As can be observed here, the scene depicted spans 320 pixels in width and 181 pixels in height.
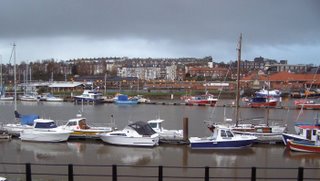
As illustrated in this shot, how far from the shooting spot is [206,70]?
192500mm

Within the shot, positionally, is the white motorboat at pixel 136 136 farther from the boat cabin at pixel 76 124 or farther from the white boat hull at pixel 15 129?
the white boat hull at pixel 15 129

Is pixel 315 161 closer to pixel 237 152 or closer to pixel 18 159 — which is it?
pixel 237 152

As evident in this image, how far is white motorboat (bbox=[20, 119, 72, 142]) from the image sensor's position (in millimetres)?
29531

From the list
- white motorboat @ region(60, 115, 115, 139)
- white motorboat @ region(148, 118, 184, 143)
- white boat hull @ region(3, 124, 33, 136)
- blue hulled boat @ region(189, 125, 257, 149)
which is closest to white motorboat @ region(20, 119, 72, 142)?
white motorboat @ region(60, 115, 115, 139)

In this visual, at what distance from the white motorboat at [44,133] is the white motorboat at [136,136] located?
3977mm

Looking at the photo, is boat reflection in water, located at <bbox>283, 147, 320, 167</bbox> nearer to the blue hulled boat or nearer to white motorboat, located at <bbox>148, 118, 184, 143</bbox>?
the blue hulled boat

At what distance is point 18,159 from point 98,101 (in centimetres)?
5887

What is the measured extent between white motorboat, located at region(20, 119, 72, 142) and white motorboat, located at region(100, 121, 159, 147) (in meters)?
3.98

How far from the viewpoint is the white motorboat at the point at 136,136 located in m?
27.3

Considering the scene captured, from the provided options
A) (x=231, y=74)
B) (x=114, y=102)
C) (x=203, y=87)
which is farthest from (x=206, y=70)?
(x=114, y=102)

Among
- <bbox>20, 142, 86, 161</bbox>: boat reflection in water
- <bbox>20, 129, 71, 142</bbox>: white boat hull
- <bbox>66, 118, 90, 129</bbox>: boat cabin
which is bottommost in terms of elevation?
<bbox>20, 142, 86, 161</bbox>: boat reflection in water

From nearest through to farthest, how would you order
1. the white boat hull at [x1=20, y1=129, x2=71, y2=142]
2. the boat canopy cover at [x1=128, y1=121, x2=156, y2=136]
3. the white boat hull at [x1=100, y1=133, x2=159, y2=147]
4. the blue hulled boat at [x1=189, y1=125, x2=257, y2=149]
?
1. the blue hulled boat at [x1=189, y1=125, x2=257, y2=149]
2. the white boat hull at [x1=100, y1=133, x2=159, y2=147]
3. the boat canopy cover at [x1=128, y1=121, x2=156, y2=136]
4. the white boat hull at [x1=20, y1=129, x2=71, y2=142]

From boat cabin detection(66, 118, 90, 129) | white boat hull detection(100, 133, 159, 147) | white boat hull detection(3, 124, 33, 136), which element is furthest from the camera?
white boat hull detection(3, 124, 33, 136)

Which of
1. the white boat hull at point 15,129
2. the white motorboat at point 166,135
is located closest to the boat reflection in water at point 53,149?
the white boat hull at point 15,129
